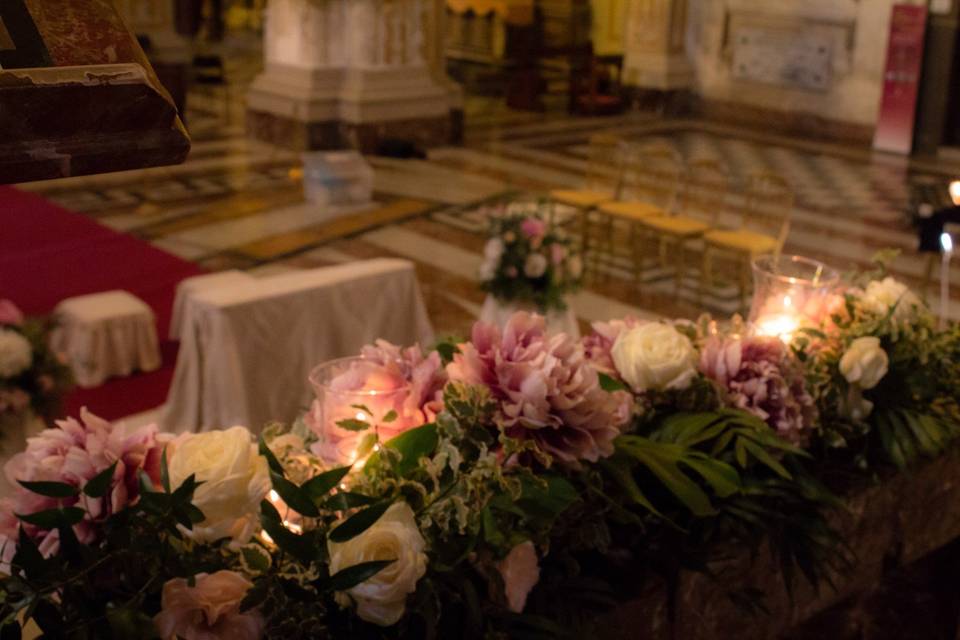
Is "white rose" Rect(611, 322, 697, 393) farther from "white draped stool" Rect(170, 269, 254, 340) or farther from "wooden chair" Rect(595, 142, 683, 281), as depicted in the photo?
"wooden chair" Rect(595, 142, 683, 281)

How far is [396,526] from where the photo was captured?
3.99 ft

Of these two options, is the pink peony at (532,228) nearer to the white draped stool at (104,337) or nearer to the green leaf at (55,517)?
the white draped stool at (104,337)

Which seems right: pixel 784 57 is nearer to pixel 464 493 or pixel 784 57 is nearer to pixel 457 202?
pixel 457 202

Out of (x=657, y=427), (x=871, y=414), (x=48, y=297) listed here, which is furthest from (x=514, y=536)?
(x=48, y=297)

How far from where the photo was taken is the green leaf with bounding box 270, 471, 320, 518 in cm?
122

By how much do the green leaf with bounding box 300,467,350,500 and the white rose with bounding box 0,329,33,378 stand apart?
97.4 inches

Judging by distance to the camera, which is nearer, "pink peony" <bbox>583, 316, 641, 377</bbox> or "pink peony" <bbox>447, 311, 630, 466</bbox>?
"pink peony" <bbox>447, 311, 630, 466</bbox>

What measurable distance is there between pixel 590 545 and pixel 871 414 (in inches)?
31.1

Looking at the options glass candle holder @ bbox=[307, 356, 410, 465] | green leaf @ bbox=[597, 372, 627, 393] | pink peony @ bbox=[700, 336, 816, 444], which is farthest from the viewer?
pink peony @ bbox=[700, 336, 816, 444]

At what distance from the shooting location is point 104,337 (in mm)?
5164

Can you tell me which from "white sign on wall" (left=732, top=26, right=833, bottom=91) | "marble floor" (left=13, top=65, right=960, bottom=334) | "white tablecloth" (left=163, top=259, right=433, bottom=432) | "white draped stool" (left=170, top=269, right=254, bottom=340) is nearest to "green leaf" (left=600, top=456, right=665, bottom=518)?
"white tablecloth" (left=163, top=259, right=433, bottom=432)

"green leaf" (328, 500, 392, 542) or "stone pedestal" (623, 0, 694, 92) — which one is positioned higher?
"stone pedestal" (623, 0, 694, 92)

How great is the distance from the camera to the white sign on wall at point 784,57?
13609mm

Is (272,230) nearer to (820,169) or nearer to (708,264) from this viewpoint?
(708,264)
